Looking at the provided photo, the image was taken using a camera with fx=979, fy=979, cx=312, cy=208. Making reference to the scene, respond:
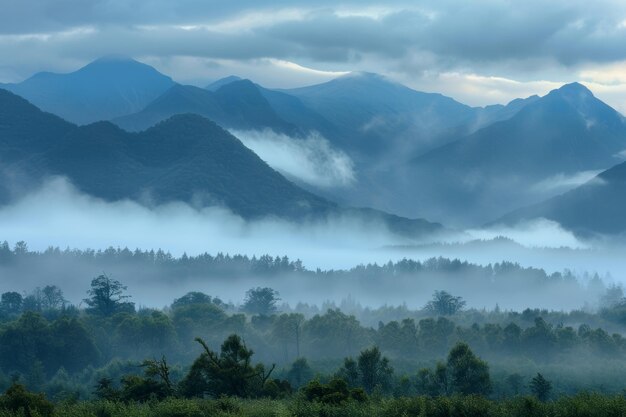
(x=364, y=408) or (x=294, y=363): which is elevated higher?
(x=294, y=363)

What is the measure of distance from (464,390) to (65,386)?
5313 centimetres

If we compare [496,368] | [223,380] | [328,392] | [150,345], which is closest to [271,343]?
[150,345]

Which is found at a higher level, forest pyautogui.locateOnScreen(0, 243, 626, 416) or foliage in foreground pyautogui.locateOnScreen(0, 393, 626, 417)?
forest pyautogui.locateOnScreen(0, 243, 626, 416)

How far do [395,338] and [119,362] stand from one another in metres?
40.7

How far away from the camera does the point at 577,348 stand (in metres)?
138

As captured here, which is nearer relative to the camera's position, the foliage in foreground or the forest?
the foliage in foreground

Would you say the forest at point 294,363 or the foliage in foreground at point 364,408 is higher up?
the forest at point 294,363

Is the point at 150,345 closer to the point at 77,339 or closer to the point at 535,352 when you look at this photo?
the point at 77,339

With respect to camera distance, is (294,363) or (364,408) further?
(294,363)

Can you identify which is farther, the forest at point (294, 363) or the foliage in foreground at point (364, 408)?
the forest at point (294, 363)

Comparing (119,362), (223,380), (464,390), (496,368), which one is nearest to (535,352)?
(496,368)

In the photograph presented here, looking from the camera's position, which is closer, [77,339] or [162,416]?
[162,416]

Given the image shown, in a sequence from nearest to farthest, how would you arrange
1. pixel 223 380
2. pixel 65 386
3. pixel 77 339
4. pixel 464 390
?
pixel 223 380
pixel 464 390
pixel 65 386
pixel 77 339

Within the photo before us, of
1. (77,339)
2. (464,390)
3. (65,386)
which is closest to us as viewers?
(464,390)
